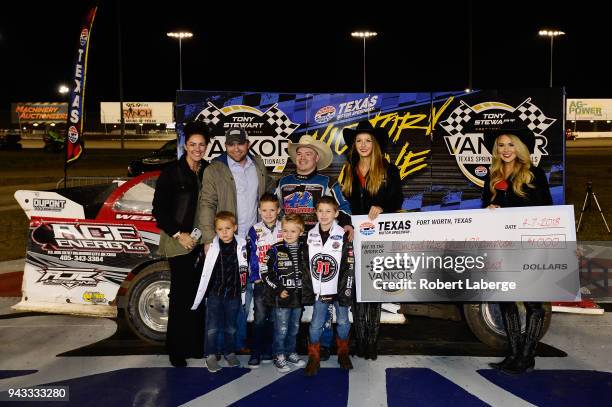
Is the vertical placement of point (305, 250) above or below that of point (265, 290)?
above

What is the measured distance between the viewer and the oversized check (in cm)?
480

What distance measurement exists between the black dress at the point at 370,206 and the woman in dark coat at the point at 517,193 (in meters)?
0.74

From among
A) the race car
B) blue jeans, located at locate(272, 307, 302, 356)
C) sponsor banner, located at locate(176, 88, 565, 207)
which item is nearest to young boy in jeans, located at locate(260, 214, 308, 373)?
blue jeans, located at locate(272, 307, 302, 356)

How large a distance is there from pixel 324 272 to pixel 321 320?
365 mm

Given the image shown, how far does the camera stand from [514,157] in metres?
Result: 4.69

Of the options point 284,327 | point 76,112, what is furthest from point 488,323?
point 76,112

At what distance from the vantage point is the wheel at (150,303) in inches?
211

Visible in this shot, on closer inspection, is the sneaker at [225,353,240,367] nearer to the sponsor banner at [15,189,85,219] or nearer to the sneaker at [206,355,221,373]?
the sneaker at [206,355,221,373]

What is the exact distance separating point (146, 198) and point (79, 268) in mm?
833

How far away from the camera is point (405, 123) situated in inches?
328

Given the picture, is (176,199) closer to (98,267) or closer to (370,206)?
(98,267)

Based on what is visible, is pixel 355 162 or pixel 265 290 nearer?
pixel 265 290

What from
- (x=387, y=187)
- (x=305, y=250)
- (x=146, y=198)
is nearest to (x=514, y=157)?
(x=387, y=187)

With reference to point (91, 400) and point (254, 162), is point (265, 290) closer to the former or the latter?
point (254, 162)
